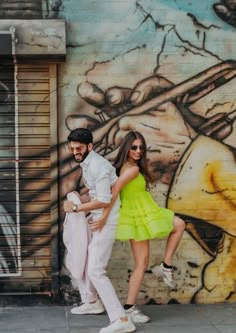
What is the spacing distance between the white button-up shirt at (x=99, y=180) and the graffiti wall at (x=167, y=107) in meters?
0.81

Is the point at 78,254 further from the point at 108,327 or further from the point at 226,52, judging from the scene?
the point at 226,52

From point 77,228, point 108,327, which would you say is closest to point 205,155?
point 77,228

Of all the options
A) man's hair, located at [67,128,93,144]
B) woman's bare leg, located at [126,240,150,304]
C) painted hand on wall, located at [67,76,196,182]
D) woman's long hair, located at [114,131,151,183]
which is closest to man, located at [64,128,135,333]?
man's hair, located at [67,128,93,144]

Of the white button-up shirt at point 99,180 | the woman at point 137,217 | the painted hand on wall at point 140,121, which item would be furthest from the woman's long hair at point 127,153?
the painted hand on wall at point 140,121

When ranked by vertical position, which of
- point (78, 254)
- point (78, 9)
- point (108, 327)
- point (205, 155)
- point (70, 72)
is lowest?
point (108, 327)

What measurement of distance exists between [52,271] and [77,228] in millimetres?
774

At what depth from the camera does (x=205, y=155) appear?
23.9 feet

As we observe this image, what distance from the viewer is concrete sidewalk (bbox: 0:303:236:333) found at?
6.45 m

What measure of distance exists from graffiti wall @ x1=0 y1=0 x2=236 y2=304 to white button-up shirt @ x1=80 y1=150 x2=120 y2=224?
2.65ft

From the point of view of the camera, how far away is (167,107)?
7.23 metres

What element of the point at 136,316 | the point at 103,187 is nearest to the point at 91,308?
the point at 136,316

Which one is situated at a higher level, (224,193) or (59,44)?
(59,44)

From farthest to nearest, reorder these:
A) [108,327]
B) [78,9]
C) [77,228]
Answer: [78,9] < [77,228] < [108,327]

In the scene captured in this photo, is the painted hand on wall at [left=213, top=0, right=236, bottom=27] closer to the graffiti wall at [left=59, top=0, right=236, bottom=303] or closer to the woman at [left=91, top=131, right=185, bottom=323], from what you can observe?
the graffiti wall at [left=59, top=0, right=236, bottom=303]
